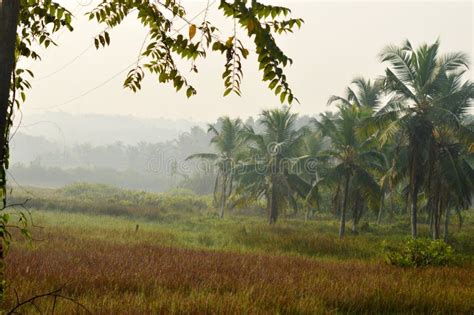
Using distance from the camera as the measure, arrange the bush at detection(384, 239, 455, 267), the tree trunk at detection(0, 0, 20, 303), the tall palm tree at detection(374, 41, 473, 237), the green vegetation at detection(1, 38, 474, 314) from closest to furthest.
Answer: the tree trunk at detection(0, 0, 20, 303)
the green vegetation at detection(1, 38, 474, 314)
the bush at detection(384, 239, 455, 267)
the tall palm tree at detection(374, 41, 473, 237)

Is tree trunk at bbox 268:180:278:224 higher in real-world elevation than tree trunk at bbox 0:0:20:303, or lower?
lower

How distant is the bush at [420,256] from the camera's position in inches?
392

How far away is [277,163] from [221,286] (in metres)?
17.8

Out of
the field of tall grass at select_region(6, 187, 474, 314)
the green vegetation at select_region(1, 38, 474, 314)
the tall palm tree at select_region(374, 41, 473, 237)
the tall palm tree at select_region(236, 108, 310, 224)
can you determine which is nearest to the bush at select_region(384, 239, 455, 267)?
the green vegetation at select_region(1, 38, 474, 314)

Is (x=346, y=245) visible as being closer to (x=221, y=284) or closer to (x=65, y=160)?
(x=221, y=284)

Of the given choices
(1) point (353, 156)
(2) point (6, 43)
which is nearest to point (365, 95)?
(1) point (353, 156)

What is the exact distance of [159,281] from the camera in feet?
20.1

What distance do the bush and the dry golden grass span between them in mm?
1248

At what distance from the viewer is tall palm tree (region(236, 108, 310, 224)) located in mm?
23047

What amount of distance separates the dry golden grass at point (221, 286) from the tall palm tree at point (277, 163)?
47.3 feet

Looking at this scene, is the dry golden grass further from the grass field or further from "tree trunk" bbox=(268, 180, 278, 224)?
"tree trunk" bbox=(268, 180, 278, 224)

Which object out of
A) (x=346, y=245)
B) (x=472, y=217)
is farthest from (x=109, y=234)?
(x=472, y=217)

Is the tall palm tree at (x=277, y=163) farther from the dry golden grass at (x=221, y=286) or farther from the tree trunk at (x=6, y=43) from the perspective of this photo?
the tree trunk at (x=6, y=43)

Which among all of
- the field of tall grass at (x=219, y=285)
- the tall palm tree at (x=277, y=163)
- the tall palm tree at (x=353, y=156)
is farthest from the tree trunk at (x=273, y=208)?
the field of tall grass at (x=219, y=285)
